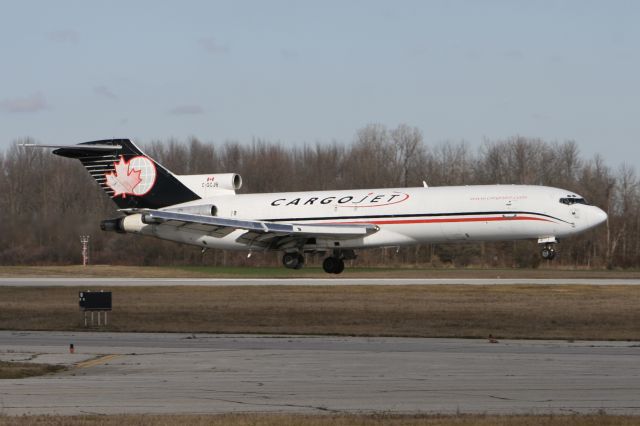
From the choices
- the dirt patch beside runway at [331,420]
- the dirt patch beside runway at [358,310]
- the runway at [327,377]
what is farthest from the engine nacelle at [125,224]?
the dirt patch beside runway at [331,420]

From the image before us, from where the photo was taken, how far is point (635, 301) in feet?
127

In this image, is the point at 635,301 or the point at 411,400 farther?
the point at 635,301

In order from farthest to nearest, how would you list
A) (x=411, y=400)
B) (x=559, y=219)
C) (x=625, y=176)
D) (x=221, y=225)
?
(x=625, y=176) → (x=221, y=225) → (x=559, y=219) → (x=411, y=400)

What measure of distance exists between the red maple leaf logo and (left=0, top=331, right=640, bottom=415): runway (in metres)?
30.1

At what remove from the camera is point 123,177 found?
2205 inches

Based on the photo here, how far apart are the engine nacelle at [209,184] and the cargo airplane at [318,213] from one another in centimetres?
6

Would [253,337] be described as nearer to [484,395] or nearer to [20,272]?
[484,395]

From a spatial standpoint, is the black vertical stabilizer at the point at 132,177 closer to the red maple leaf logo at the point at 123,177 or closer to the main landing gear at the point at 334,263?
the red maple leaf logo at the point at 123,177

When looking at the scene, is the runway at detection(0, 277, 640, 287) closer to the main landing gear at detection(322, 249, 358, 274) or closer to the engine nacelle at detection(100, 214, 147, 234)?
the main landing gear at detection(322, 249, 358, 274)

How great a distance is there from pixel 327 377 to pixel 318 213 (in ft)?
113

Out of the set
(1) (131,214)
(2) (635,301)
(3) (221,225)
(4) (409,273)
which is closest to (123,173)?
(1) (131,214)

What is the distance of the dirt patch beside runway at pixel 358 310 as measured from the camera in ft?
97.1

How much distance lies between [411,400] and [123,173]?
4222cm

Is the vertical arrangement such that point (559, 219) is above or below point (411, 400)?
above
